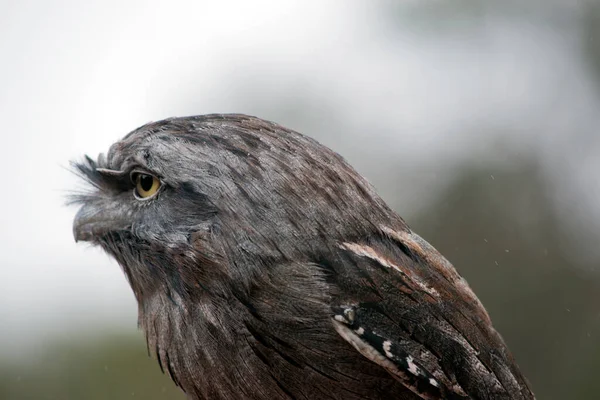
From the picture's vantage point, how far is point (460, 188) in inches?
387

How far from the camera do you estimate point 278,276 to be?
2.99 m

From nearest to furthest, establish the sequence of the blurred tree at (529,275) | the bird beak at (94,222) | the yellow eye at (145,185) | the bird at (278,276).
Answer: the bird at (278,276), the yellow eye at (145,185), the bird beak at (94,222), the blurred tree at (529,275)

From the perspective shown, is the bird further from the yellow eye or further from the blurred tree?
the blurred tree

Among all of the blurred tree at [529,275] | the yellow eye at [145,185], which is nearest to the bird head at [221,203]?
the yellow eye at [145,185]

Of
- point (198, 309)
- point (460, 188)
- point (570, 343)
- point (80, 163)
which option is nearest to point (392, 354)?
point (198, 309)

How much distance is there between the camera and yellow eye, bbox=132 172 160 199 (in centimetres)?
332

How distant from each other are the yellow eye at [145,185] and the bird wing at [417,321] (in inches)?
Answer: 37.5

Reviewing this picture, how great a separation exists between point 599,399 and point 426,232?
9.58 feet

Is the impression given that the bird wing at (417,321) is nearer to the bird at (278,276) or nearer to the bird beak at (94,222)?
the bird at (278,276)

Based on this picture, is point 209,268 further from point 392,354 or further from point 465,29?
point 465,29

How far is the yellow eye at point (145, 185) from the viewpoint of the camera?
3318 millimetres

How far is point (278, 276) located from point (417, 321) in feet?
A: 2.25

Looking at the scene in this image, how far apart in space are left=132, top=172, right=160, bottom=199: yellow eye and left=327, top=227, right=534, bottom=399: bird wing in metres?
0.95

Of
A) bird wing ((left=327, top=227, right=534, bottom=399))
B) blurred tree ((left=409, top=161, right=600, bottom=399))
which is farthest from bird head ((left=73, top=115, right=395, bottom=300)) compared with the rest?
blurred tree ((left=409, top=161, right=600, bottom=399))
